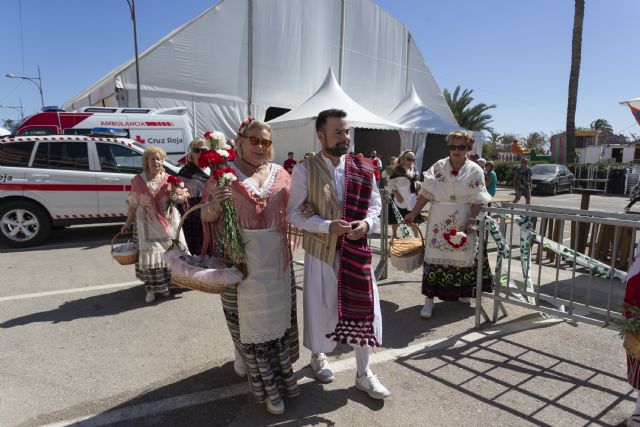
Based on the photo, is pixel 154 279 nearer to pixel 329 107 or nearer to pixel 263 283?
pixel 263 283

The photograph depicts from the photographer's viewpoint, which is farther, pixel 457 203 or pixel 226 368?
pixel 457 203

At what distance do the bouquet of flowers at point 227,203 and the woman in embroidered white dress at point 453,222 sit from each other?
7.16 feet

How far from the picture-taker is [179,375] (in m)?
3.19

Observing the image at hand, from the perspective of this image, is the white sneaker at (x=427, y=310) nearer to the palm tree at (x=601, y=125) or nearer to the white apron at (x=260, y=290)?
the white apron at (x=260, y=290)

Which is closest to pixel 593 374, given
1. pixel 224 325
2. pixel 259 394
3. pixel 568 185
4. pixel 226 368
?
pixel 259 394

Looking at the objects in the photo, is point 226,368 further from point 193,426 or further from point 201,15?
point 201,15

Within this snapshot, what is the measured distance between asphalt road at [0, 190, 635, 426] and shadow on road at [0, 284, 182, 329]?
0.02m

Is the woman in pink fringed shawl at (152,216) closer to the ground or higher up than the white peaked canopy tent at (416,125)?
closer to the ground

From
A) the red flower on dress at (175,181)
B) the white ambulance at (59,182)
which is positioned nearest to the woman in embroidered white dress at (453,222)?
the red flower on dress at (175,181)

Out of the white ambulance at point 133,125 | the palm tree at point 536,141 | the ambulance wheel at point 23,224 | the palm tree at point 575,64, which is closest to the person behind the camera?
the ambulance wheel at point 23,224

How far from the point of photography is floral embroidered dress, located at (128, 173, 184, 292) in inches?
185

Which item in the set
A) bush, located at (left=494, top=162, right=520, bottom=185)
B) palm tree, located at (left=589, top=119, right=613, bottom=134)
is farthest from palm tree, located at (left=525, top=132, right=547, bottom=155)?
bush, located at (left=494, top=162, right=520, bottom=185)

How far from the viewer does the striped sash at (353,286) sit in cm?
269

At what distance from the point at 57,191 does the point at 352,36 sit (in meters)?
20.2
